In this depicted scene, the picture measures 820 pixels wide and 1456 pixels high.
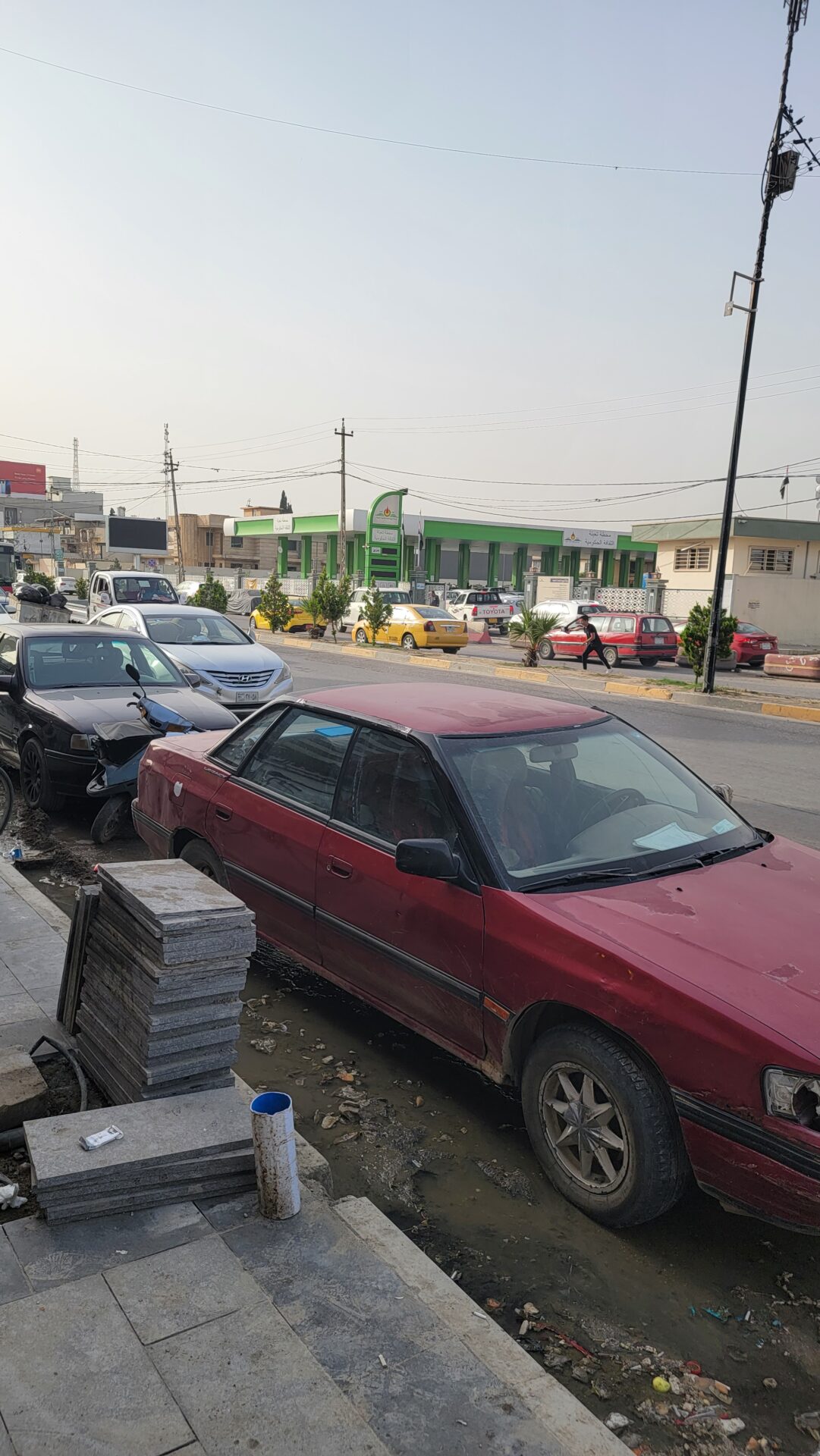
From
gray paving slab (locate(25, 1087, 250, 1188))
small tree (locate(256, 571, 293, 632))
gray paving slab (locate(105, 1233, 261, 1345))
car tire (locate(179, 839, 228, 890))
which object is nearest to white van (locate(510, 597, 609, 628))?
small tree (locate(256, 571, 293, 632))

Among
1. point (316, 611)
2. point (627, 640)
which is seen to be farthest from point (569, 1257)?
point (316, 611)

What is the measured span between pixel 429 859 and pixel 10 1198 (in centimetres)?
173

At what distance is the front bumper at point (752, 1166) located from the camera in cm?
271

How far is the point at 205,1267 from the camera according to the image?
2697 millimetres

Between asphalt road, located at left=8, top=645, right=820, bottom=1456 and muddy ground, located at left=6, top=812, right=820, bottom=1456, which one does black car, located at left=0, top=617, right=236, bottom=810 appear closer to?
asphalt road, located at left=8, top=645, right=820, bottom=1456

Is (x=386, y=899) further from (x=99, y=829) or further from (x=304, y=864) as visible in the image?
(x=99, y=829)

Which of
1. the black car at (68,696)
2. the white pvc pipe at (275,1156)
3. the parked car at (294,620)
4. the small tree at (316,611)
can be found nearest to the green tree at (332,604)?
the small tree at (316,611)

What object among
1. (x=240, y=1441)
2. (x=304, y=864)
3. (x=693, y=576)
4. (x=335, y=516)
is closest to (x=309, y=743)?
(x=304, y=864)

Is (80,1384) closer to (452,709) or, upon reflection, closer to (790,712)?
(452,709)

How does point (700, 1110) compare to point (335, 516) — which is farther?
point (335, 516)

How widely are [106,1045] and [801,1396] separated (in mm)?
2456

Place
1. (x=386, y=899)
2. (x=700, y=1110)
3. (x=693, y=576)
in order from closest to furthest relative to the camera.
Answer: (x=700, y=1110) < (x=386, y=899) < (x=693, y=576)

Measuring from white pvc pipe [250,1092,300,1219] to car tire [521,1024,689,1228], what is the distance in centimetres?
89

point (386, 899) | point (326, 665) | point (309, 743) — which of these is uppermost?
point (309, 743)
